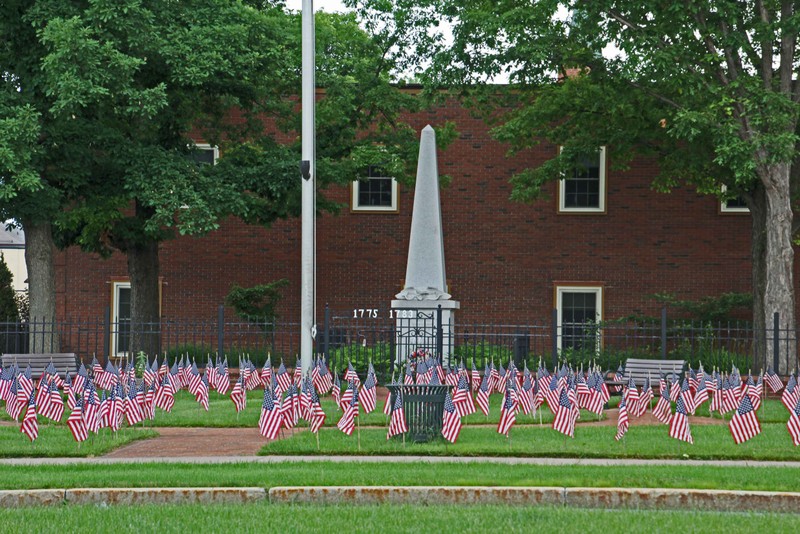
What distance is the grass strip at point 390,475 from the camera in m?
11.0

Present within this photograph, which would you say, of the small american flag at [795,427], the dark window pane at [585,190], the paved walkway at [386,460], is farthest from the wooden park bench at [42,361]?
the dark window pane at [585,190]

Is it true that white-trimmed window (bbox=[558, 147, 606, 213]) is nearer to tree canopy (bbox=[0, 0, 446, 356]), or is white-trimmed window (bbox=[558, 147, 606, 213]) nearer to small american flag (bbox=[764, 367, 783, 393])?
tree canopy (bbox=[0, 0, 446, 356])

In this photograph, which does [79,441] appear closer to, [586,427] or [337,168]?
[586,427]

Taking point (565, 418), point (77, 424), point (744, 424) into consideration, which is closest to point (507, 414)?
point (565, 418)

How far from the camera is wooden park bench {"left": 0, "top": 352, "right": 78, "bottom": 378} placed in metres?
22.7

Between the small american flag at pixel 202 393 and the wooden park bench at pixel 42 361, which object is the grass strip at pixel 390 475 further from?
the wooden park bench at pixel 42 361

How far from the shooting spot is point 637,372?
21516mm

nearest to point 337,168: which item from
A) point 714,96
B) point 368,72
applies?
point 368,72

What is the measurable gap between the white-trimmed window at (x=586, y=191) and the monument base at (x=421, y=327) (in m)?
10.5

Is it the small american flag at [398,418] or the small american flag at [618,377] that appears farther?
the small american flag at [618,377]

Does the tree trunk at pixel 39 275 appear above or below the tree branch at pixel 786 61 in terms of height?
below

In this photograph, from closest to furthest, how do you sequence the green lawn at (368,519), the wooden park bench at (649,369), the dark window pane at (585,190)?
the green lawn at (368,519) → the wooden park bench at (649,369) → the dark window pane at (585,190)

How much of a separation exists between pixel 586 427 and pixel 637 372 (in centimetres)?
524

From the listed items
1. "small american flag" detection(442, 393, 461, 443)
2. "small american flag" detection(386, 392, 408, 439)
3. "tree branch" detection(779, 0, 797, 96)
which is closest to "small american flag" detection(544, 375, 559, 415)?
"small american flag" detection(442, 393, 461, 443)
